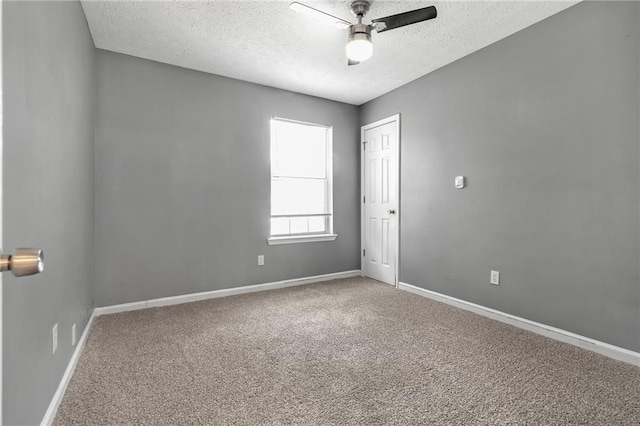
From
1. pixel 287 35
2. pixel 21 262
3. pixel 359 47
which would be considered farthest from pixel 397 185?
pixel 21 262

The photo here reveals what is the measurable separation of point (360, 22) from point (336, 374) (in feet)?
8.39

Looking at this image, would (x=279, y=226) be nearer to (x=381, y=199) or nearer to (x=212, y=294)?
(x=212, y=294)

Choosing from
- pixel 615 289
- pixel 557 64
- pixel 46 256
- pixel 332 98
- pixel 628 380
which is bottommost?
pixel 628 380

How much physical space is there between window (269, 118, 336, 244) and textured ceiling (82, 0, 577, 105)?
0.76 meters

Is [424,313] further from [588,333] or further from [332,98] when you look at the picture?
[332,98]

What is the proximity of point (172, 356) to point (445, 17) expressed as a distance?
3.32 meters

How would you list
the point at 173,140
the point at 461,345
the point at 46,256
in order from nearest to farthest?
the point at 46,256, the point at 461,345, the point at 173,140

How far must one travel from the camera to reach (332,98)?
4664mm

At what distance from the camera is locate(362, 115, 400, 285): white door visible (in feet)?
14.3

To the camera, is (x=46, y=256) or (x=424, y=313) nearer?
(x=46, y=256)

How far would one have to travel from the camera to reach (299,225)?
4559mm

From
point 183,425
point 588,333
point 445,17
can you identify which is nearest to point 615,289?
point 588,333

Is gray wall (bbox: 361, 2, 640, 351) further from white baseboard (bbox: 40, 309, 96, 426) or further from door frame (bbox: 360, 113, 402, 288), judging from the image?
white baseboard (bbox: 40, 309, 96, 426)

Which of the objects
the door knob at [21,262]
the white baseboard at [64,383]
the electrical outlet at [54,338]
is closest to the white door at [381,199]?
the white baseboard at [64,383]
